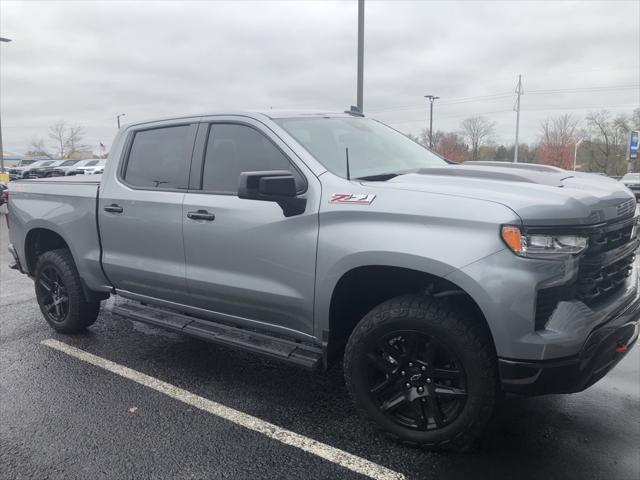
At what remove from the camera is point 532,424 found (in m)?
3.23

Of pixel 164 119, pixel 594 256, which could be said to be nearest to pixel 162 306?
pixel 164 119

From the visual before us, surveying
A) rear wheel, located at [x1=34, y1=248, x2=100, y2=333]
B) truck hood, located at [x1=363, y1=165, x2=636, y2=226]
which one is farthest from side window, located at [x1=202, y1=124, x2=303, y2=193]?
rear wheel, located at [x1=34, y1=248, x2=100, y2=333]

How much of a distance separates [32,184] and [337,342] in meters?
3.61

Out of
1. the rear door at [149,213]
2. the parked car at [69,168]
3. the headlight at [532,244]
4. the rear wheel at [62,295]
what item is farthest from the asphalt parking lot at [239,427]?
the parked car at [69,168]

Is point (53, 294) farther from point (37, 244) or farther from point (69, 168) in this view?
point (69, 168)

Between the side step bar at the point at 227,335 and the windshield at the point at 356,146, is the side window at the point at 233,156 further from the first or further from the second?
the side step bar at the point at 227,335

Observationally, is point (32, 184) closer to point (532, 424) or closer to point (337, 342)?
point (337, 342)

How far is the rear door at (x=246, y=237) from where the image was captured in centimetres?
316

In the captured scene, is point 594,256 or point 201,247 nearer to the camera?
point 594,256

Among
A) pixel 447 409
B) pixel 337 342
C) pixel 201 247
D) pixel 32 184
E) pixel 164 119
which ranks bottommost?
pixel 447 409

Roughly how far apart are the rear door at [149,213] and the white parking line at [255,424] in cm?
62

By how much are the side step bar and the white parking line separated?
41 cm

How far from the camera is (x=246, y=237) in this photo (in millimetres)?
3377

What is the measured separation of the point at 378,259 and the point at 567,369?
1039 mm
